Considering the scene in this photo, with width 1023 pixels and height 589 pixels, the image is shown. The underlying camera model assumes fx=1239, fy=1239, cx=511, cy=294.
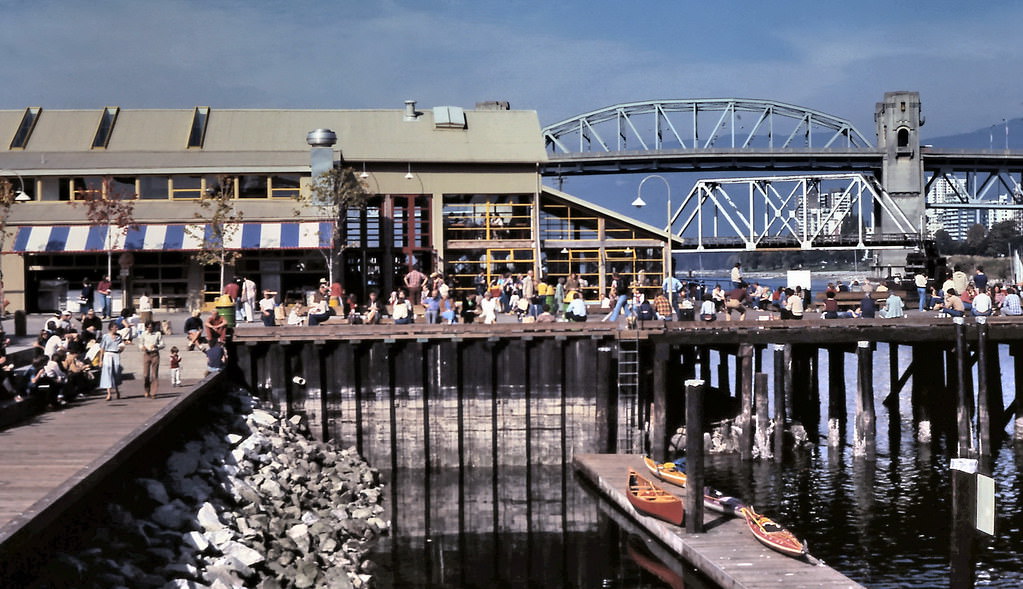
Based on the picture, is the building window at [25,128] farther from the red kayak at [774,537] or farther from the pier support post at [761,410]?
the red kayak at [774,537]

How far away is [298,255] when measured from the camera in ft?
166

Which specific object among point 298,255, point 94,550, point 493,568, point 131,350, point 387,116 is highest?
point 387,116

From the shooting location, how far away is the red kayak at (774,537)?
2367 cm

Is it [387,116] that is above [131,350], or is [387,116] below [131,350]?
above

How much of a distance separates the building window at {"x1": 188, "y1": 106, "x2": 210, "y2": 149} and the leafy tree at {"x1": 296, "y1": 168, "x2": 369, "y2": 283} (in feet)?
25.2

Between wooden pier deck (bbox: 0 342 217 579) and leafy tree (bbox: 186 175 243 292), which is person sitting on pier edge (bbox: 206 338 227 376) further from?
leafy tree (bbox: 186 175 243 292)

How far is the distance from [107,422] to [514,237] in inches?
1240

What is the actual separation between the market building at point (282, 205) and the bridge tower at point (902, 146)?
82.6 metres


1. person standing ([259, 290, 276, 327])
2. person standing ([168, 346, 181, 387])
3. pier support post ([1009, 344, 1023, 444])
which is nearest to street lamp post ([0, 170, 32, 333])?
person standing ([259, 290, 276, 327])

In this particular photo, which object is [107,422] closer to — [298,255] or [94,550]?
[94,550]

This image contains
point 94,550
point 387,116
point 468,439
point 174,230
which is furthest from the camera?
point 387,116

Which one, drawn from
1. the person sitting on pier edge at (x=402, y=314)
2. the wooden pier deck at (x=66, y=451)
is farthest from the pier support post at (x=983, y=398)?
the wooden pier deck at (x=66, y=451)

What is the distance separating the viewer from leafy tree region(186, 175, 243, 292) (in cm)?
4806


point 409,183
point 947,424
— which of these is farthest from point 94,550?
point 409,183
